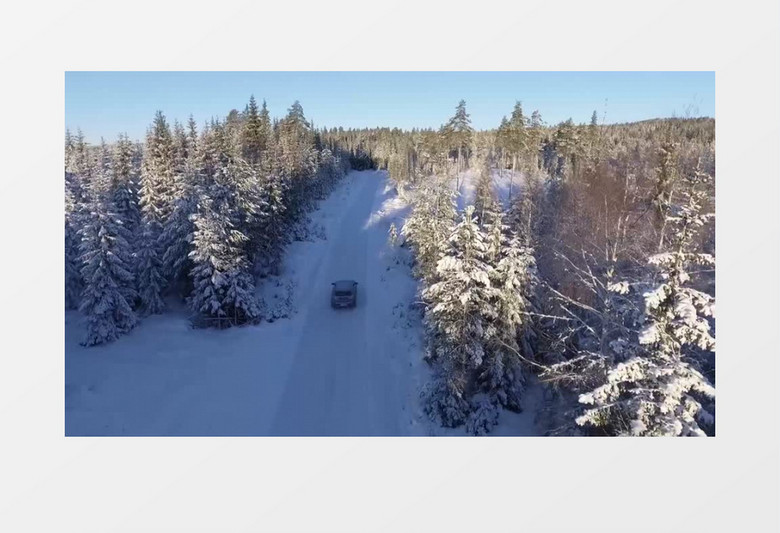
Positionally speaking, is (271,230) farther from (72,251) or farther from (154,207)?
(72,251)

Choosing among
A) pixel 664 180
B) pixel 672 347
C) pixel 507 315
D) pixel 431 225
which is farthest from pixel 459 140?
pixel 672 347

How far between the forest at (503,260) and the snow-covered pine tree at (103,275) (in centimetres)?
8

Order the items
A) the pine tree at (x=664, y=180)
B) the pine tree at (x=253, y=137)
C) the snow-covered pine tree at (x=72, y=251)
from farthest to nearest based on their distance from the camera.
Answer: the pine tree at (x=253, y=137)
the snow-covered pine tree at (x=72, y=251)
the pine tree at (x=664, y=180)

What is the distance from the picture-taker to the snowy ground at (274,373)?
11.5 metres

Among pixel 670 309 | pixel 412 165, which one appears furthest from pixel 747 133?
pixel 412 165

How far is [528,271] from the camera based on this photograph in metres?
14.3

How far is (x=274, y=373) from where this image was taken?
15344 mm

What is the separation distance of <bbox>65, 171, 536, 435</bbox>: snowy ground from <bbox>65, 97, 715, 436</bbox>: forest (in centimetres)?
93

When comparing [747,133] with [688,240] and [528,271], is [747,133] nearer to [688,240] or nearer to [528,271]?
[688,240]

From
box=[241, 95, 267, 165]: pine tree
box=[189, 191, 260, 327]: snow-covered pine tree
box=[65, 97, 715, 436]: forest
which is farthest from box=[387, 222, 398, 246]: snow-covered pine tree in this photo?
box=[189, 191, 260, 327]: snow-covered pine tree

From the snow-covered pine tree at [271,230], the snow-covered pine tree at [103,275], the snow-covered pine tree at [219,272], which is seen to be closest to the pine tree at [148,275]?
the snow-covered pine tree at [219,272]

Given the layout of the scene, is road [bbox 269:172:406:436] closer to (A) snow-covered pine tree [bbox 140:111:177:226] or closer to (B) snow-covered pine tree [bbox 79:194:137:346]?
(B) snow-covered pine tree [bbox 79:194:137:346]

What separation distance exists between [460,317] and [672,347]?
20.0 ft

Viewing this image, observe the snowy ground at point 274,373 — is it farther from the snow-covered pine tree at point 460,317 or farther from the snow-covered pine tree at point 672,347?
the snow-covered pine tree at point 672,347
